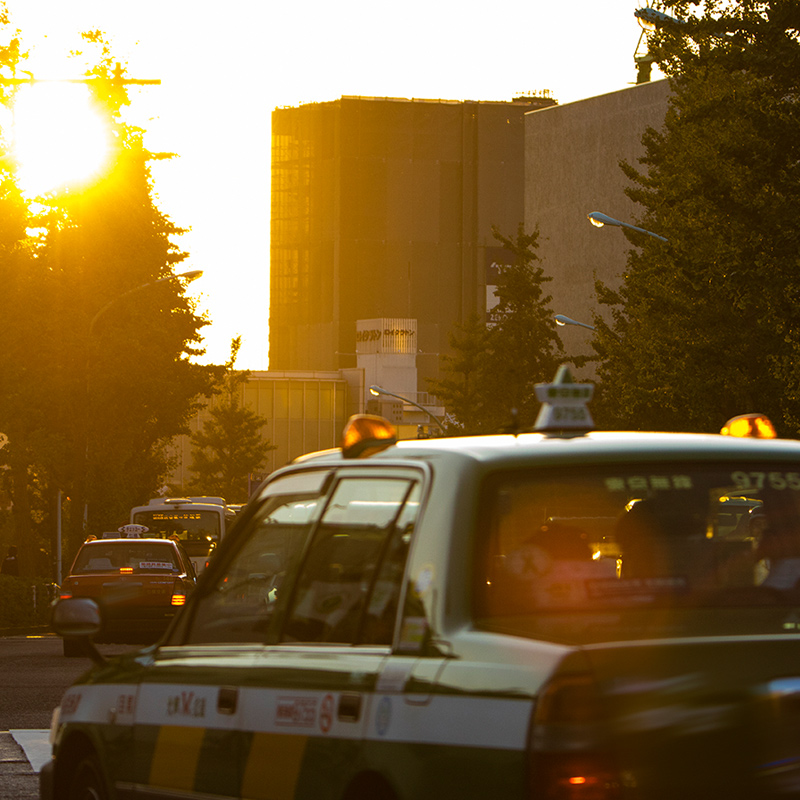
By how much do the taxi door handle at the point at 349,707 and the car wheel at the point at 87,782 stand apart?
5.31 ft

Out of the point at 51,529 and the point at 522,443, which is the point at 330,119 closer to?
the point at 51,529

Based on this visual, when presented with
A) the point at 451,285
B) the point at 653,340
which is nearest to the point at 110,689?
the point at 653,340

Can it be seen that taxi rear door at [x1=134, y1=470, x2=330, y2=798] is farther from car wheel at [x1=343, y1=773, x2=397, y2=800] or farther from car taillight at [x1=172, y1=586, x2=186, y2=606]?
car taillight at [x1=172, y1=586, x2=186, y2=606]

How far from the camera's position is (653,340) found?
34.5 meters

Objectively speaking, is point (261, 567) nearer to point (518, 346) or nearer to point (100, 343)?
point (100, 343)

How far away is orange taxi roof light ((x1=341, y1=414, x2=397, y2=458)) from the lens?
16.8 ft

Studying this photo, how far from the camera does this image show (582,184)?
98000 mm

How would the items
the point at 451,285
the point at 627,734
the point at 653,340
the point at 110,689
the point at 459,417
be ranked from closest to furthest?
the point at 627,734 → the point at 110,689 → the point at 653,340 → the point at 459,417 → the point at 451,285

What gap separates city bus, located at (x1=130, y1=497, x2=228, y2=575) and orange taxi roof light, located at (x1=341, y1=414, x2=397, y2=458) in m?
31.2

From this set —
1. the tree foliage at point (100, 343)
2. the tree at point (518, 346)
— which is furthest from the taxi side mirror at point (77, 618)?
the tree at point (518, 346)

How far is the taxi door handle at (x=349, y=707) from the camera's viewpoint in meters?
4.42

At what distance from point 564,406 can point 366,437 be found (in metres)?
0.57

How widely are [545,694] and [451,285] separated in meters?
166

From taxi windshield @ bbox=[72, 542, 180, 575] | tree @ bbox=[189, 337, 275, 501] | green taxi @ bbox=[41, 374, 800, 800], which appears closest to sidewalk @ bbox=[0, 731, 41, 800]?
green taxi @ bbox=[41, 374, 800, 800]
